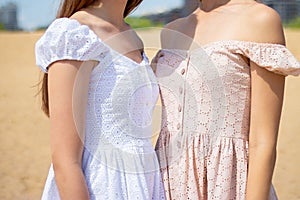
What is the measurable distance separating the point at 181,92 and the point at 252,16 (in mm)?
284

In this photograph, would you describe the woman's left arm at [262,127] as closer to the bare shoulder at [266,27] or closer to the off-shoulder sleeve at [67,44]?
the bare shoulder at [266,27]

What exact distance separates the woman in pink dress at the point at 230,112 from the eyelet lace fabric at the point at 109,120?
0.12m

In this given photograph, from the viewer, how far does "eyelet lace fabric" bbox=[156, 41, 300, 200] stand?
1663 millimetres

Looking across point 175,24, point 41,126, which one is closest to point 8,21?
point 41,126

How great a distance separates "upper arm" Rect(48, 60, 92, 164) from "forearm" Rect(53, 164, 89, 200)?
20mm

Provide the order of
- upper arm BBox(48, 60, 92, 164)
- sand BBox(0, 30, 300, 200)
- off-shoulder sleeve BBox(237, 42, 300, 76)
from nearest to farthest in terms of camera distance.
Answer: upper arm BBox(48, 60, 92, 164), off-shoulder sleeve BBox(237, 42, 300, 76), sand BBox(0, 30, 300, 200)

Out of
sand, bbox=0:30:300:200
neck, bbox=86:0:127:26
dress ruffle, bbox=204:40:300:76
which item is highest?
neck, bbox=86:0:127:26

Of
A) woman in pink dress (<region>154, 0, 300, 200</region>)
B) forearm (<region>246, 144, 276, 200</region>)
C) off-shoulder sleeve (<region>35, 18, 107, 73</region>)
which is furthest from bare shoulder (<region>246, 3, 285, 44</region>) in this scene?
off-shoulder sleeve (<region>35, 18, 107, 73</region>)

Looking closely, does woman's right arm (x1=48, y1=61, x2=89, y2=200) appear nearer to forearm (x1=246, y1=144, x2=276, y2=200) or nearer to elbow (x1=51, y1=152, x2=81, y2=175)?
elbow (x1=51, y1=152, x2=81, y2=175)

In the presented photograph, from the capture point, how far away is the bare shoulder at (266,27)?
1.66 meters

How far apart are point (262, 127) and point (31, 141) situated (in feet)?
26.9

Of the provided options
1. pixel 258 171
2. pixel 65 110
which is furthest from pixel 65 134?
pixel 258 171

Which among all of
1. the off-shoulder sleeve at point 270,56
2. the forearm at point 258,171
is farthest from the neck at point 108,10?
the forearm at point 258,171

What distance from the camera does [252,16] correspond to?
66.4 inches
